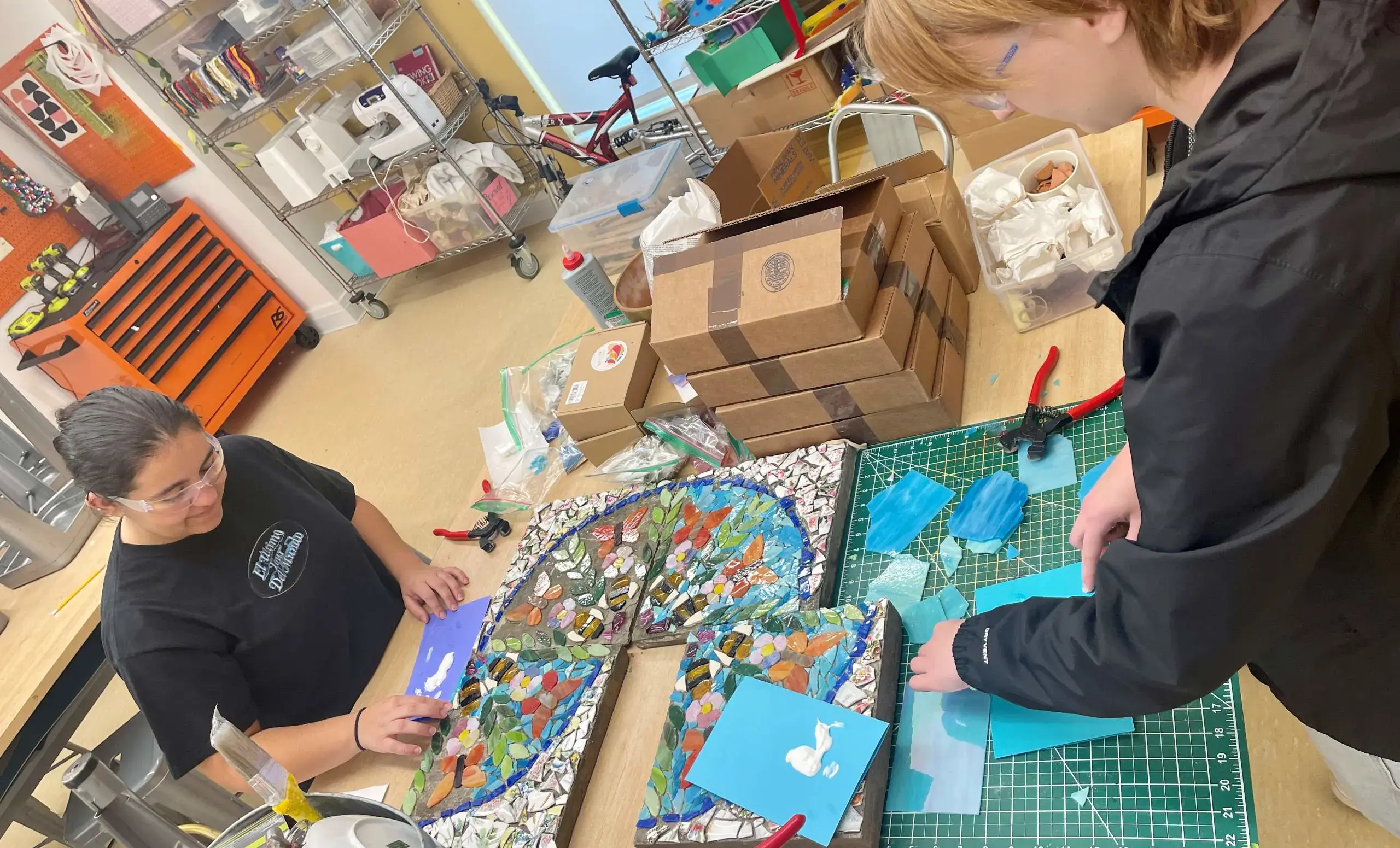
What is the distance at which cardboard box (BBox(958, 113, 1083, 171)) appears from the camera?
1.56 meters

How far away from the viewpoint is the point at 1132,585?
588mm

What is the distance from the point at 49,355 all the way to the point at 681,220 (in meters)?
3.21

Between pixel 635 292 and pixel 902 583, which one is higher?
pixel 635 292

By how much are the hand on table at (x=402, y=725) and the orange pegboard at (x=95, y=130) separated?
11.5ft

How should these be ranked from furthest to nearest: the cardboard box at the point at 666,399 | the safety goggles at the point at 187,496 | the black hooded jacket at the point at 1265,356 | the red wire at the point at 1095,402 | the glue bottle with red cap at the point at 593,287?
the glue bottle with red cap at the point at 593,287 < the cardboard box at the point at 666,399 < the safety goggles at the point at 187,496 < the red wire at the point at 1095,402 < the black hooded jacket at the point at 1265,356

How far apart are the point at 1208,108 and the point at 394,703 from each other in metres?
1.27

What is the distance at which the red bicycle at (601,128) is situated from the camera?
288 cm

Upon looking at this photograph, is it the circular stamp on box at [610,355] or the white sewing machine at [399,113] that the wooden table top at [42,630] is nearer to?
the circular stamp on box at [610,355]

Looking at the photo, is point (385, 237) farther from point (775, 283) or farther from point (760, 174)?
Answer: point (775, 283)

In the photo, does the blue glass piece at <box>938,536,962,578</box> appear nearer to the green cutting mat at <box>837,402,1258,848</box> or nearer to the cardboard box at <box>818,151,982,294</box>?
the green cutting mat at <box>837,402,1258,848</box>

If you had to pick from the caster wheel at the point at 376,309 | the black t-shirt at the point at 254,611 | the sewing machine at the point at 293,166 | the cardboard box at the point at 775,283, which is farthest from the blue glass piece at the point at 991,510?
the caster wheel at the point at 376,309

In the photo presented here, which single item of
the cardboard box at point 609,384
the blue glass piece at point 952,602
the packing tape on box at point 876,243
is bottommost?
the blue glass piece at point 952,602

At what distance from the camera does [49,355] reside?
3.35m

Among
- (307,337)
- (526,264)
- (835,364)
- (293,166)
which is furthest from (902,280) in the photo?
(307,337)
